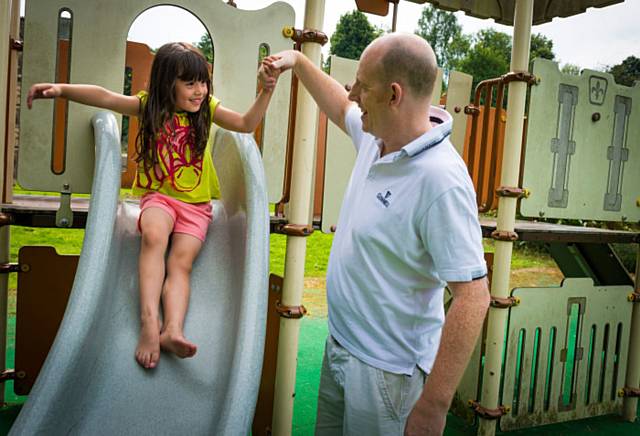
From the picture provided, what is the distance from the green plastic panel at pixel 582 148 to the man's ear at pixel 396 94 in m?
2.13

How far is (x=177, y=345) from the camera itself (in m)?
2.10

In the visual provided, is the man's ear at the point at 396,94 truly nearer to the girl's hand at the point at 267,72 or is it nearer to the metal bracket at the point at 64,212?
the girl's hand at the point at 267,72

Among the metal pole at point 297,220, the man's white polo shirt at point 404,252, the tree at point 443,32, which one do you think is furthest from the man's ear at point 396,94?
the tree at point 443,32

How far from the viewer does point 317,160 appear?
362 centimetres

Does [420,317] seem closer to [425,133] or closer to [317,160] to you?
[425,133]

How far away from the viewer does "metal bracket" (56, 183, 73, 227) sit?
8.68ft

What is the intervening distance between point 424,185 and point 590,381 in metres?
3.21

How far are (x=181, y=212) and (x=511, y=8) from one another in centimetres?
305

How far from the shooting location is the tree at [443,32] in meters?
33.9

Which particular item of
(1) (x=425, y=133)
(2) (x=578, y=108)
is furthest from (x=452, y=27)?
(1) (x=425, y=133)

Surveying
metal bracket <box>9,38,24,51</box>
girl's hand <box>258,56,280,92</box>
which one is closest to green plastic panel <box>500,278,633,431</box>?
girl's hand <box>258,56,280,92</box>

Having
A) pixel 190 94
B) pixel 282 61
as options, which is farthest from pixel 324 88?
pixel 190 94

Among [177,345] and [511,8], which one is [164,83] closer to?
[177,345]

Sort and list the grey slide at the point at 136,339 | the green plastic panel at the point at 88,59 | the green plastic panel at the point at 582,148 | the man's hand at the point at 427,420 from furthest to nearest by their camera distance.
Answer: the green plastic panel at the point at 582,148 → the green plastic panel at the point at 88,59 → the grey slide at the point at 136,339 → the man's hand at the point at 427,420
